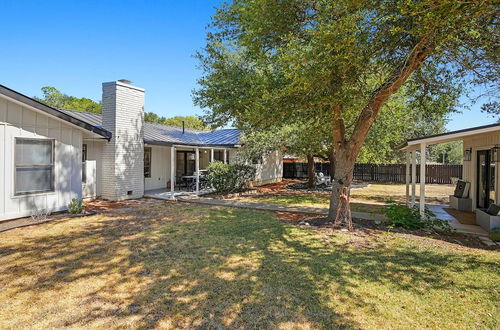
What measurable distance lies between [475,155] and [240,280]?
10.4 meters

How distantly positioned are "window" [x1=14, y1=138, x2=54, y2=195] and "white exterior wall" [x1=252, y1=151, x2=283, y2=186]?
1182 centimetres

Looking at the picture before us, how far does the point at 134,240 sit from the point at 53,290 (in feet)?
7.78

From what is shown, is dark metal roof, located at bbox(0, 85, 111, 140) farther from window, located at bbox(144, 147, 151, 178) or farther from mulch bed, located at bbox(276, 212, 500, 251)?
mulch bed, located at bbox(276, 212, 500, 251)

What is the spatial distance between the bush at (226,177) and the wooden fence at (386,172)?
1117cm

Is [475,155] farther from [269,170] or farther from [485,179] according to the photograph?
[269,170]

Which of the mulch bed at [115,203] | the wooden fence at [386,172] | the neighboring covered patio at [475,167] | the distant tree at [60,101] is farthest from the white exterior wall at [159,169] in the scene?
the distant tree at [60,101]

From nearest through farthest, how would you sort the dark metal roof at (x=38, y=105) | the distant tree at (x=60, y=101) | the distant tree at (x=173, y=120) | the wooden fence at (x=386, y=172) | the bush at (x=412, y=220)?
1. the dark metal roof at (x=38, y=105)
2. the bush at (x=412, y=220)
3. the wooden fence at (x=386, y=172)
4. the distant tree at (x=60, y=101)
5. the distant tree at (x=173, y=120)

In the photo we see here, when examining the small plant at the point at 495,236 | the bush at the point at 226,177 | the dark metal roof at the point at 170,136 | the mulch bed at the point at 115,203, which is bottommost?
the small plant at the point at 495,236

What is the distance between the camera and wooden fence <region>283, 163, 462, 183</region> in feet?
73.6

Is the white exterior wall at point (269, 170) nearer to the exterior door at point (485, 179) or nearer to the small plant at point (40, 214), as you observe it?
the exterior door at point (485, 179)

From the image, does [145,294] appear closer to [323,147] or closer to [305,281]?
[305,281]

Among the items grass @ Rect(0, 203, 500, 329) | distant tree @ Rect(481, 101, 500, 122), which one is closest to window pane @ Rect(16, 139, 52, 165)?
grass @ Rect(0, 203, 500, 329)

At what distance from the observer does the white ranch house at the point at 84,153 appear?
7707 millimetres

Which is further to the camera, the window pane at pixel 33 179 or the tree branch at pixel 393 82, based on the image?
the window pane at pixel 33 179
